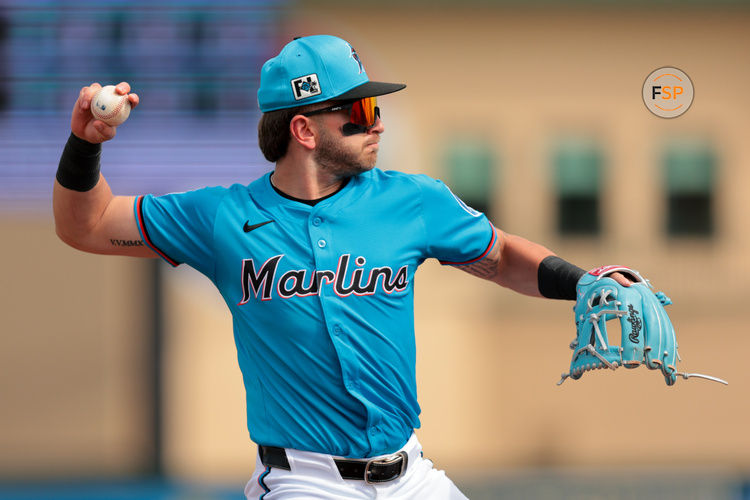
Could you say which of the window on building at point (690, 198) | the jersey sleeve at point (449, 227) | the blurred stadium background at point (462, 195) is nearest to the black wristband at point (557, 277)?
the jersey sleeve at point (449, 227)

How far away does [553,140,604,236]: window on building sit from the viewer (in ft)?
46.8

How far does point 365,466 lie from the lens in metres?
3.80

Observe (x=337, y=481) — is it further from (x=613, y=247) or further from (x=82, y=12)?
(x=613, y=247)

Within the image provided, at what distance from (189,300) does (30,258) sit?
1.89 metres

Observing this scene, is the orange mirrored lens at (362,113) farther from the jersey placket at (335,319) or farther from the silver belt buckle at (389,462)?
the silver belt buckle at (389,462)

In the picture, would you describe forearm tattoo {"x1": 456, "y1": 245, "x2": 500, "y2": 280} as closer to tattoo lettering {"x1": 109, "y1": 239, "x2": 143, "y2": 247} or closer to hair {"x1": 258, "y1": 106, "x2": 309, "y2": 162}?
hair {"x1": 258, "y1": 106, "x2": 309, "y2": 162}

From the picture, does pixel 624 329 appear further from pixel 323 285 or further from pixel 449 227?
pixel 323 285

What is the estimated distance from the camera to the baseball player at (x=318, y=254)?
3809mm

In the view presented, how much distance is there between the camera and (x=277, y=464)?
385 cm

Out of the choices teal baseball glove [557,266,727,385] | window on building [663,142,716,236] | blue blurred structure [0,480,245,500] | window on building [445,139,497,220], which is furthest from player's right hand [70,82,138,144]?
window on building [663,142,716,236]

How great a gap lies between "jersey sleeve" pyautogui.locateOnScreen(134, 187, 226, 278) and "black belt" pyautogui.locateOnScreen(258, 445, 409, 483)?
2.36 feet

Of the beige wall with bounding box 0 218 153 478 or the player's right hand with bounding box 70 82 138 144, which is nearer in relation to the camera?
the player's right hand with bounding box 70 82 138 144

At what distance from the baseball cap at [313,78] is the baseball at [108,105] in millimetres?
544

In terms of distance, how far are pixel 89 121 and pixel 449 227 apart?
4.39ft
